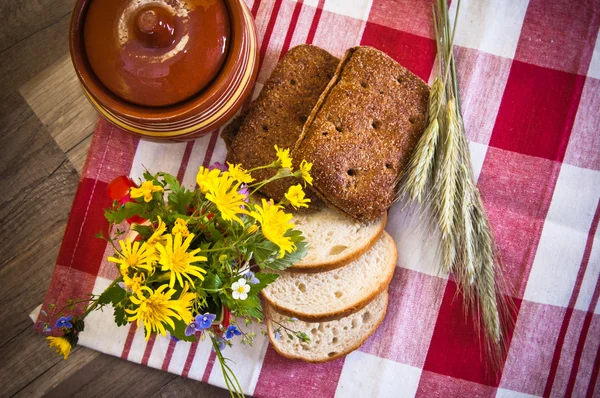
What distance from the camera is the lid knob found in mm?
1001

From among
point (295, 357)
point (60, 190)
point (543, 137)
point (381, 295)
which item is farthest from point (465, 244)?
point (60, 190)

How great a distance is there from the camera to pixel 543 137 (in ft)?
4.85

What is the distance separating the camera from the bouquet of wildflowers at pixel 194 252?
885 mm

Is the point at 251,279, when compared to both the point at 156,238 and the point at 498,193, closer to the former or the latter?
the point at 156,238

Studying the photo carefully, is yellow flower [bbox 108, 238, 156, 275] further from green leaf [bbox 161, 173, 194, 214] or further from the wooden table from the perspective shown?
the wooden table

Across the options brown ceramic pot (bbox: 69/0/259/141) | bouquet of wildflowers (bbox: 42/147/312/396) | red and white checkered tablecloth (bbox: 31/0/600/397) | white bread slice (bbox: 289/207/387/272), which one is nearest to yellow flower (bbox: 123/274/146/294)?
bouquet of wildflowers (bbox: 42/147/312/396)

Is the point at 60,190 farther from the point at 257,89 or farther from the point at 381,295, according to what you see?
the point at 381,295

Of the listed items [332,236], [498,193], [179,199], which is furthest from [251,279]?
[498,193]

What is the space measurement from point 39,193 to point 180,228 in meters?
0.84

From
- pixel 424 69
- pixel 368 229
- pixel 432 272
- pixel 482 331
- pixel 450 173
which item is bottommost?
pixel 482 331

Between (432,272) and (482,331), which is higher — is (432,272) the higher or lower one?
the higher one

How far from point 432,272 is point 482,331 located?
21 centimetres

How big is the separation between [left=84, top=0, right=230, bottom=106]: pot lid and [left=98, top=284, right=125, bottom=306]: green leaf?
389mm

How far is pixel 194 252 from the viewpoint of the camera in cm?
Result: 88
